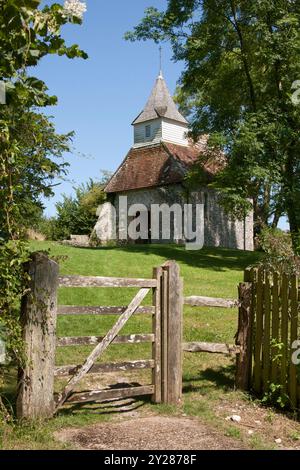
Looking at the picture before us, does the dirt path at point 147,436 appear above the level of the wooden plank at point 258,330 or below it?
below

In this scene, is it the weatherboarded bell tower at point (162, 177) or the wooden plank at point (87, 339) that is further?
the weatherboarded bell tower at point (162, 177)

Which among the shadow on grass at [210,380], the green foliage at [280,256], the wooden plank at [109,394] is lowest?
the shadow on grass at [210,380]

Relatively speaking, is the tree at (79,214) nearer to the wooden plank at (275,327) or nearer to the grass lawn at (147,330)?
the grass lawn at (147,330)

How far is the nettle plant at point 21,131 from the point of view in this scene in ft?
11.6

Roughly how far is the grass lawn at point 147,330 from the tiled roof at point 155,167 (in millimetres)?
9031

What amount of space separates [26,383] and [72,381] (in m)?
0.52

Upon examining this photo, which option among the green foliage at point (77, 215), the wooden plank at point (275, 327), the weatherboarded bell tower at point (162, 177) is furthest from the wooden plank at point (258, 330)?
the green foliage at point (77, 215)

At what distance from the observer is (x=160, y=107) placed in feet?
112

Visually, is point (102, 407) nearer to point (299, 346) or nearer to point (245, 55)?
point (299, 346)

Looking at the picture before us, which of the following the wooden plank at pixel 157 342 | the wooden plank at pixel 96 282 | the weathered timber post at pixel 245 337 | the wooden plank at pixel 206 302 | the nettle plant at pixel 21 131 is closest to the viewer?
the nettle plant at pixel 21 131

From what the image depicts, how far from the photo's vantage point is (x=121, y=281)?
19.6 ft

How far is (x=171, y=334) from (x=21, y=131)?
311cm

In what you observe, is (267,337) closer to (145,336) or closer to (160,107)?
(145,336)

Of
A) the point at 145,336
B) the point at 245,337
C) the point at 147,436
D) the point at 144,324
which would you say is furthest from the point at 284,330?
the point at 144,324
